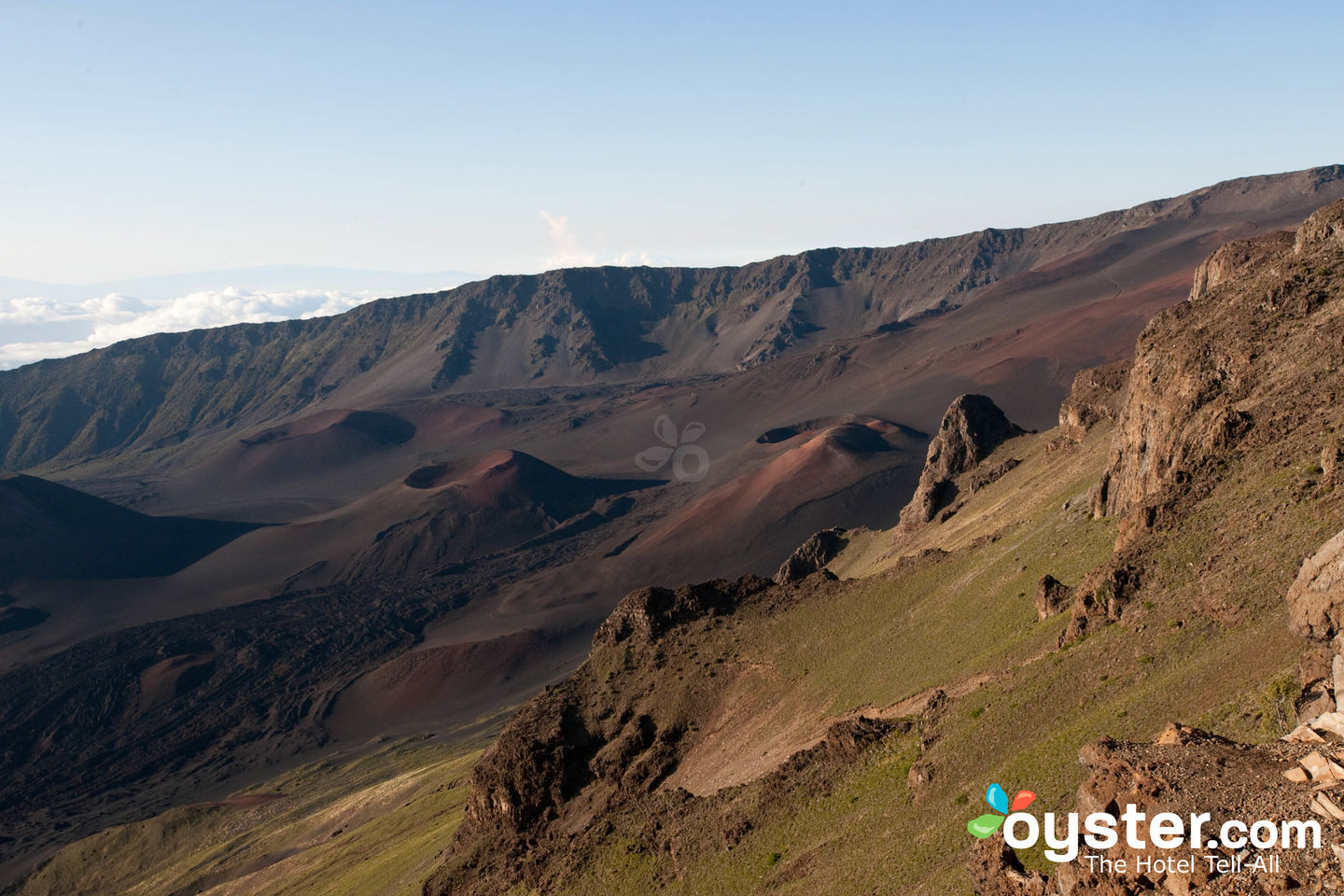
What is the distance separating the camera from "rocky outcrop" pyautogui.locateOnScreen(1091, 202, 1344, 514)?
29.1m

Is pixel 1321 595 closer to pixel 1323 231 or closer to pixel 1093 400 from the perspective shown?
pixel 1323 231

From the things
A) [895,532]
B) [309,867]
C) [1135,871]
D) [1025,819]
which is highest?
[1135,871]

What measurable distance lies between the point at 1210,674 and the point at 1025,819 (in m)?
5.71

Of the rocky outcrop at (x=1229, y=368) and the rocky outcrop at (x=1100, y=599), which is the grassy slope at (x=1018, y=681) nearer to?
the rocky outcrop at (x=1100, y=599)

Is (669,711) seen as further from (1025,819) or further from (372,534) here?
(372,534)

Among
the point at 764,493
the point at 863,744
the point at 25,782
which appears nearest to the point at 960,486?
the point at 863,744

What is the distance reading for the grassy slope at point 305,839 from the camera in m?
47.0

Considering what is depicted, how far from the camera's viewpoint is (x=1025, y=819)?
1955 centimetres

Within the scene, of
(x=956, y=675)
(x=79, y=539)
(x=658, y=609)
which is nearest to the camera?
(x=956, y=675)

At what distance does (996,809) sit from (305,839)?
52328 mm

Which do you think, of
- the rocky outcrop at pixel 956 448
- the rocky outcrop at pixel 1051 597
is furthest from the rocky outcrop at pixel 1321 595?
the rocky outcrop at pixel 956 448

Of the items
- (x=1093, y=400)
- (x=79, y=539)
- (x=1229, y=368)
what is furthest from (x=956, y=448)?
(x=79, y=539)

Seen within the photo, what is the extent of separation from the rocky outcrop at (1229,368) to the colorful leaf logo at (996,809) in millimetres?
12913

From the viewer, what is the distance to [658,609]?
144 ft
